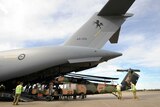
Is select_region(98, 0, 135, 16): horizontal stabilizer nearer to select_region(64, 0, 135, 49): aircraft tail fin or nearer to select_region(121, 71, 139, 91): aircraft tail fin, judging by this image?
select_region(64, 0, 135, 49): aircraft tail fin

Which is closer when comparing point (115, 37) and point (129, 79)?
point (115, 37)

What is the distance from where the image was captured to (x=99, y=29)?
20.7m

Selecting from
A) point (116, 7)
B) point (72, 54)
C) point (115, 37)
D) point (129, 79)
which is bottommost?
point (129, 79)

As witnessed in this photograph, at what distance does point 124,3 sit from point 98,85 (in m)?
9.02

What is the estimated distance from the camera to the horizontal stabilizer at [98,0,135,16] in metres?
18.7

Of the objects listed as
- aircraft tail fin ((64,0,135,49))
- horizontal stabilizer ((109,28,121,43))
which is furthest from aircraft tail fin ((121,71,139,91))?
aircraft tail fin ((64,0,135,49))

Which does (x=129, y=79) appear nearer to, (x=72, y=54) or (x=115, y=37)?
(x=115, y=37)

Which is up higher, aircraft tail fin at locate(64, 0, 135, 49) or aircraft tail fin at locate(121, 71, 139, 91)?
aircraft tail fin at locate(64, 0, 135, 49)

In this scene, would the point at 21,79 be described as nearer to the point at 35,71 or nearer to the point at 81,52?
the point at 35,71

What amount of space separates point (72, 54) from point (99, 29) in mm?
3090

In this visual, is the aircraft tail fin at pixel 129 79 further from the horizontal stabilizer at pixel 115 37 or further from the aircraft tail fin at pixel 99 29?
the aircraft tail fin at pixel 99 29

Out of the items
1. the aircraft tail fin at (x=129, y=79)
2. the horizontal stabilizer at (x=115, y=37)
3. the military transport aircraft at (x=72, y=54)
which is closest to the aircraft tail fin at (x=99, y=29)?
the military transport aircraft at (x=72, y=54)

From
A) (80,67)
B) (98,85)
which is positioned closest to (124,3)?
(80,67)

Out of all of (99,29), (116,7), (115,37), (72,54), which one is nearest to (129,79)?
(115,37)
